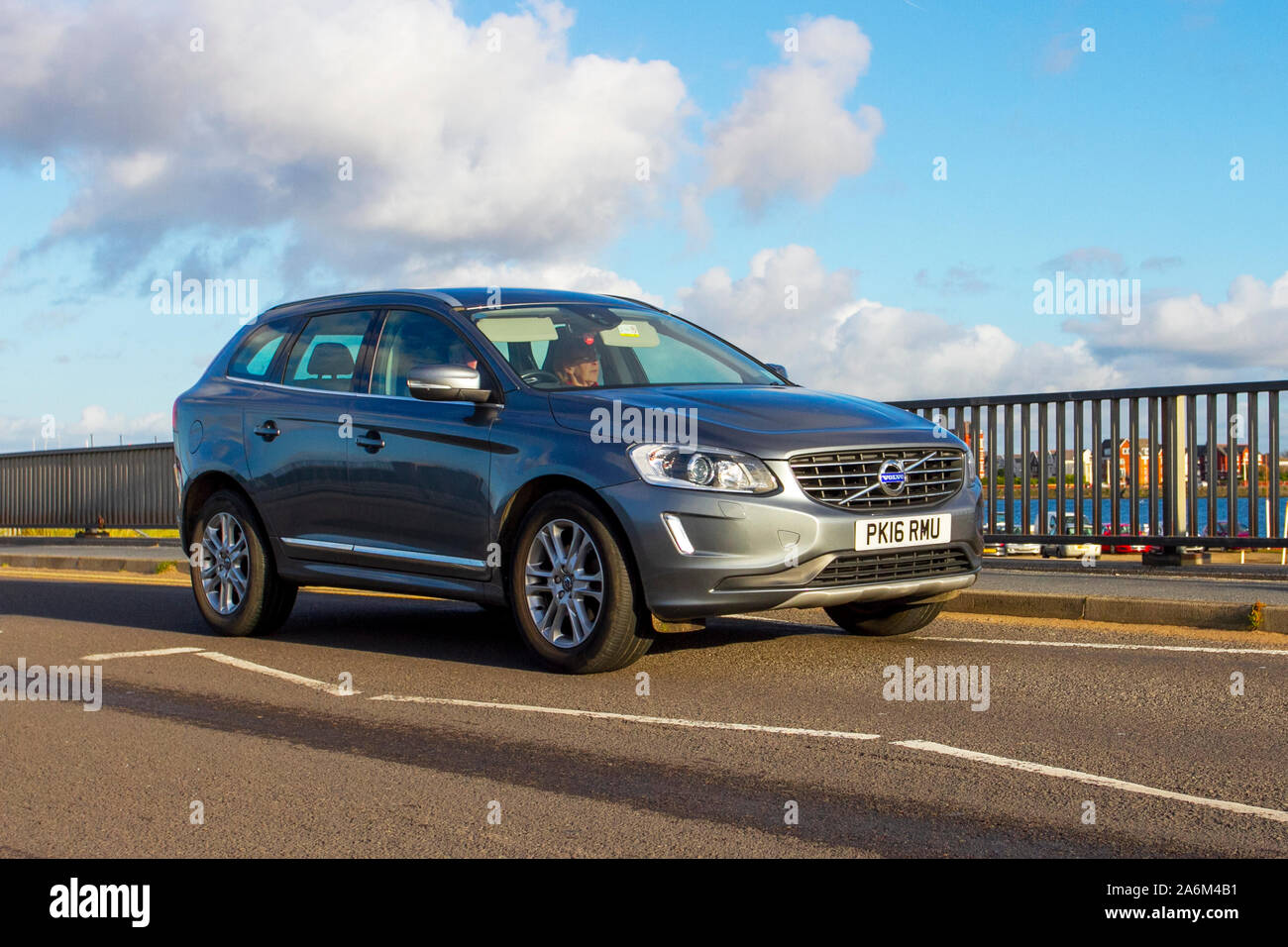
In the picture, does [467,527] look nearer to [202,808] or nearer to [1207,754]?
[202,808]

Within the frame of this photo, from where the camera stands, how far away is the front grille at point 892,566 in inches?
269

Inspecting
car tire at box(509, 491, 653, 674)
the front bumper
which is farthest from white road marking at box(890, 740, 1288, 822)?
car tire at box(509, 491, 653, 674)

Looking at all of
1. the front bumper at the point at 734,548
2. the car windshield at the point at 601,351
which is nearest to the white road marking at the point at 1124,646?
the front bumper at the point at 734,548

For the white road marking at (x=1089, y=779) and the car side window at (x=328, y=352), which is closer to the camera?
the white road marking at (x=1089, y=779)

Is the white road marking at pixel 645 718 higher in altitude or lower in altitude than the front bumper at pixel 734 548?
lower

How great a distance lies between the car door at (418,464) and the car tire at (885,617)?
2.14m

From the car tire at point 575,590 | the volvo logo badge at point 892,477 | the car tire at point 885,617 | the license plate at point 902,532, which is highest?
the volvo logo badge at point 892,477

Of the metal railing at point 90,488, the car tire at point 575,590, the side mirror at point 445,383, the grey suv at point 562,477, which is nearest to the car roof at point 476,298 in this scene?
the grey suv at point 562,477

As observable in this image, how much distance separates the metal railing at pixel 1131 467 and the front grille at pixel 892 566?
5.13 meters

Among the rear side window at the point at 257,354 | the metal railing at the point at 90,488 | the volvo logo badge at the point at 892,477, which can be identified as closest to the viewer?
the volvo logo badge at the point at 892,477

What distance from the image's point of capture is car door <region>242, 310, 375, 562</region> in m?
8.34

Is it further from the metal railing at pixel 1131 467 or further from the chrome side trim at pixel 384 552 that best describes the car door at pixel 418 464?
the metal railing at pixel 1131 467

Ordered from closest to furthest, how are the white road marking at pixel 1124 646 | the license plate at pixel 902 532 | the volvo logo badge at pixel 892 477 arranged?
1. the license plate at pixel 902 532
2. the volvo logo badge at pixel 892 477
3. the white road marking at pixel 1124 646
